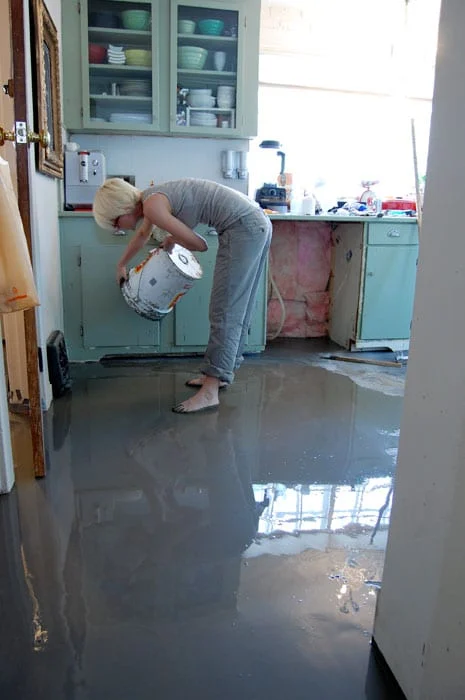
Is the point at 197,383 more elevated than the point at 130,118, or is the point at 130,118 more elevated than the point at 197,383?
the point at 130,118

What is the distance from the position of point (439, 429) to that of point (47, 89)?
8.84 ft

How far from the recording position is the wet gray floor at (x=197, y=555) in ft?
3.37

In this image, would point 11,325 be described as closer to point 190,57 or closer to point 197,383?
point 197,383

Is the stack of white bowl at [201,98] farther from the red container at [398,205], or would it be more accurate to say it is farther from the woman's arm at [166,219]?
the woman's arm at [166,219]

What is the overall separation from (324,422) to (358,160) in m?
2.51

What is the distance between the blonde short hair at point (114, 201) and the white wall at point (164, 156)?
1.50 m

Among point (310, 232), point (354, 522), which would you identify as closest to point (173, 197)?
point (354, 522)

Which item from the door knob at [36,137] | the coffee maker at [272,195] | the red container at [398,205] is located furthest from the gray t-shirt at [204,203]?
the red container at [398,205]

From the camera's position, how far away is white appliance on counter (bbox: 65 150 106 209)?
321 centimetres

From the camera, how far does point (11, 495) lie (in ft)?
5.49

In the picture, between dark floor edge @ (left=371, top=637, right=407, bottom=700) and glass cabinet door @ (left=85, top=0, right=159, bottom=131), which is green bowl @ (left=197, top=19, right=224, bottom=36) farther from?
dark floor edge @ (left=371, top=637, right=407, bottom=700)

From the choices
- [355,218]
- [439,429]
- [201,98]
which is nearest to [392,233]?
[355,218]

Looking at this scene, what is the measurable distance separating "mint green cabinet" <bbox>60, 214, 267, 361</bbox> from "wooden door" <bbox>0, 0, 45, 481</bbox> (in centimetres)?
87

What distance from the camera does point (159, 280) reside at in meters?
2.48
